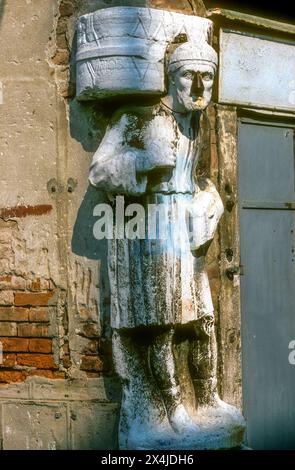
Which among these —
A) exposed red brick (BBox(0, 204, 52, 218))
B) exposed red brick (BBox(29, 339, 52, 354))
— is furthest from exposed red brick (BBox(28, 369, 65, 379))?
exposed red brick (BBox(0, 204, 52, 218))

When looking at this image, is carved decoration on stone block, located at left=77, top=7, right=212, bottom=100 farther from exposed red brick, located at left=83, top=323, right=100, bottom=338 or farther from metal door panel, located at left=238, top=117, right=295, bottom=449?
exposed red brick, located at left=83, top=323, right=100, bottom=338

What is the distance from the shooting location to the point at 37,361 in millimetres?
5047

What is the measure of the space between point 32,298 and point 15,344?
0.26 meters

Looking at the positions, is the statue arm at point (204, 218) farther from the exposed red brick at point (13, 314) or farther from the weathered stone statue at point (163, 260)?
the exposed red brick at point (13, 314)

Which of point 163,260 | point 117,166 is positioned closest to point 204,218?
point 163,260

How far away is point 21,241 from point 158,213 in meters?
0.80

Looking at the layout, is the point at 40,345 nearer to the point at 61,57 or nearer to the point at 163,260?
the point at 163,260

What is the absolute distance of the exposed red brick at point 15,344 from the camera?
5078mm

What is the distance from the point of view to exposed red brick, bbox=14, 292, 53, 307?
5.03 metres

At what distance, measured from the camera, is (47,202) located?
16.5 ft

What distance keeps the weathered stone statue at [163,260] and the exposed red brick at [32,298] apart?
43 cm
